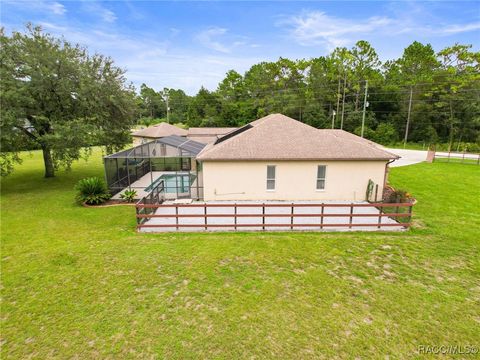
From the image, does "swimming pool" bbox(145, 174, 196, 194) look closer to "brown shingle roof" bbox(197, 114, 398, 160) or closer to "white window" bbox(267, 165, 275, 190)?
"brown shingle roof" bbox(197, 114, 398, 160)

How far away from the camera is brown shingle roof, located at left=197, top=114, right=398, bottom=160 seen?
523 inches

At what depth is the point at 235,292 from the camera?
6.29m

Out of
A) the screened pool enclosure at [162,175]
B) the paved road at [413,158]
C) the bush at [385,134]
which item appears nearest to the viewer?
the screened pool enclosure at [162,175]

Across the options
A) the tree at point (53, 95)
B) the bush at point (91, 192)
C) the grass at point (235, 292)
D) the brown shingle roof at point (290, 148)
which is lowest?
the grass at point (235, 292)

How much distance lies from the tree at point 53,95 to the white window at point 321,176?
43.9 ft

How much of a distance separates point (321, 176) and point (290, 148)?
2226 mm

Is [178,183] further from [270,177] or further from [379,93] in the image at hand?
[379,93]

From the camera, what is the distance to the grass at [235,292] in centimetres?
482

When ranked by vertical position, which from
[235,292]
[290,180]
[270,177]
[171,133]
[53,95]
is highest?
[53,95]

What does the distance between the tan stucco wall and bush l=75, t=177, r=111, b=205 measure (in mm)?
5680

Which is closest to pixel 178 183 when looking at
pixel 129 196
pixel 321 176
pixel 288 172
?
pixel 129 196

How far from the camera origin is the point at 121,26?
57.8ft

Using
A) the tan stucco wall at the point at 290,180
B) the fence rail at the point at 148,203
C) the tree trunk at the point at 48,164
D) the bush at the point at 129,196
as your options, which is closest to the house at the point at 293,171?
the tan stucco wall at the point at 290,180

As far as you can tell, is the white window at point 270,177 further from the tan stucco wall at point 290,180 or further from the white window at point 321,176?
the white window at point 321,176
